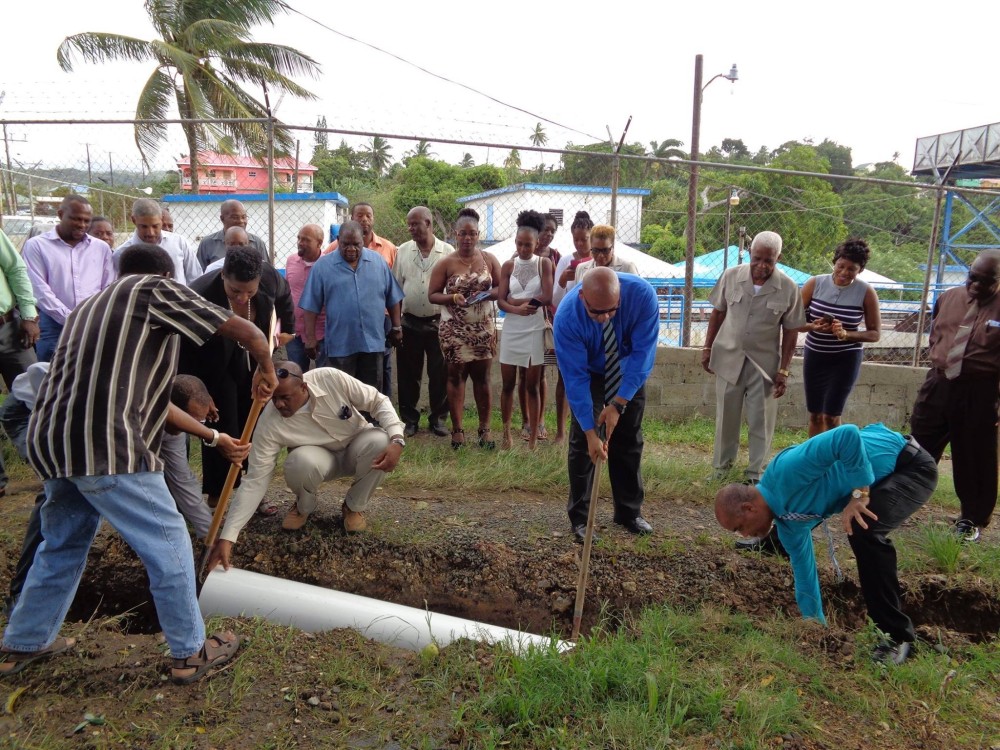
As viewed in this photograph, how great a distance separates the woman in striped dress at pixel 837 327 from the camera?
5371 millimetres

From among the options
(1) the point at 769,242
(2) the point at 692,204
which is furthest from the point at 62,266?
(2) the point at 692,204

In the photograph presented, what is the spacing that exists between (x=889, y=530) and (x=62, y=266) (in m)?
5.61

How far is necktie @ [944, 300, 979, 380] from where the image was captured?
4672mm

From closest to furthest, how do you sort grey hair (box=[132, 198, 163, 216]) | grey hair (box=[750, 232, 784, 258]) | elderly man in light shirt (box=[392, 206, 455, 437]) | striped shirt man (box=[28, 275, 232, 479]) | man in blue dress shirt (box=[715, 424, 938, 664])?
1. striped shirt man (box=[28, 275, 232, 479])
2. man in blue dress shirt (box=[715, 424, 938, 664])
3. grey hair (box=[750, 232, 784, 258])
4. grey hair (box=[132, 198, 163, 216])
5. elderly man in light shirt (box=[392, 206, 455, 437])

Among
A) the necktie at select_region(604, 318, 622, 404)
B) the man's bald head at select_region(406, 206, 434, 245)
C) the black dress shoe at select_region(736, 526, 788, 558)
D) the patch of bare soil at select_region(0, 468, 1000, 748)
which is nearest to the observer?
the patch of bare soil at select_region(0, 468, 1000, 748)

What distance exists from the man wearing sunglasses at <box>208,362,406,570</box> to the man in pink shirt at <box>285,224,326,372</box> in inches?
70.9

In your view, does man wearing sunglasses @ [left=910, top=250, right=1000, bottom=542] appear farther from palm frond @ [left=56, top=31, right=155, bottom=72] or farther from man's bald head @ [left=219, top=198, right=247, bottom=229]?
palm frond @ [left=56, top=31, right=155, bottom=72]

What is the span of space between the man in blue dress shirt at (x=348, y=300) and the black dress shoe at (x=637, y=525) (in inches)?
94.1

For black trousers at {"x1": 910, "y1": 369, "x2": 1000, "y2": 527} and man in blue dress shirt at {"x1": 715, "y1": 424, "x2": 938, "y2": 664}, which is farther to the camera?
black trousers at {"x1": 910, "y1": 369, "x2": 1000, "y2": 527}

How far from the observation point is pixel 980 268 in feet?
15.0

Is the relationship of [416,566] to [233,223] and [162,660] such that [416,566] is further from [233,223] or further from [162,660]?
[233,223]

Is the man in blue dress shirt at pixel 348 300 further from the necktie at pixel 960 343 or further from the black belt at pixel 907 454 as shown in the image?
the necktie at pixel 960 343

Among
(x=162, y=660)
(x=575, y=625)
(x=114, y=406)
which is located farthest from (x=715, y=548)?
(x=114, y=406)

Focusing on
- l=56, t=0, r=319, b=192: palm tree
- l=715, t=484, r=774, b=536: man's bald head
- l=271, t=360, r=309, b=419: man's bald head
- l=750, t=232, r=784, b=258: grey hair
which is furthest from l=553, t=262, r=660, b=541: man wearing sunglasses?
l=56, t=0, r=319, b=192: palm tree
